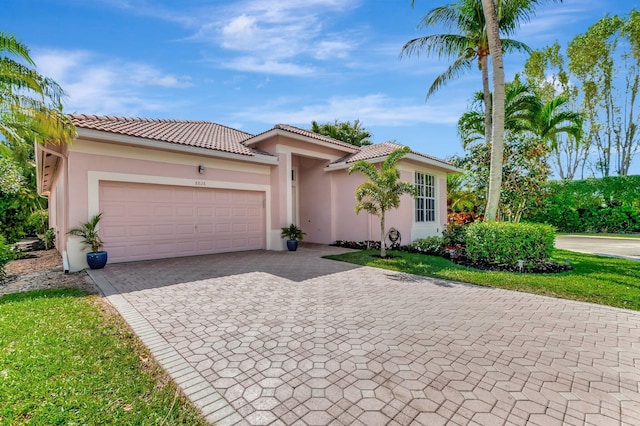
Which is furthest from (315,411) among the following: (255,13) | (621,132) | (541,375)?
(621,132)

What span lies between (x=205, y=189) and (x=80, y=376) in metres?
8.91

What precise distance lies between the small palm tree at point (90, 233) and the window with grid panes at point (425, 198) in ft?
41.6

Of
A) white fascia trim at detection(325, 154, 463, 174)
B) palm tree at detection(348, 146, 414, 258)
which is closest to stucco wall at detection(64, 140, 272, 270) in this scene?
white fascia trim at detection(325, 154, 463, 174)

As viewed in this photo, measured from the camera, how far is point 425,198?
14.9 m

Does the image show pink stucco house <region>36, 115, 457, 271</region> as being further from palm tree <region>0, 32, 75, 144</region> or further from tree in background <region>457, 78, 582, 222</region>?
tree in background <region>457, 78, 582, 222</region>

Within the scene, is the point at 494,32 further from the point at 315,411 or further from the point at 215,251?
the point at 215,251

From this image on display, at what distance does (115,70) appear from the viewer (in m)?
9.18

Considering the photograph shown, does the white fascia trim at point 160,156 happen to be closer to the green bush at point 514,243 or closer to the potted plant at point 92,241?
the potted plant at point 92,241

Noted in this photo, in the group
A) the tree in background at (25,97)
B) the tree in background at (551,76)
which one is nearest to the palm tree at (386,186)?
the tree in background at (25,97)

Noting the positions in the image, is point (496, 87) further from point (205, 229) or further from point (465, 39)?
point (205, 229)

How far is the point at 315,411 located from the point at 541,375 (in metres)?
2.49

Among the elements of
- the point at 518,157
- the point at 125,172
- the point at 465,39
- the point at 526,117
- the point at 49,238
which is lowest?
the point at 49,238

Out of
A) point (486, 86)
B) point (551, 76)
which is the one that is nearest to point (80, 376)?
point (486, 86)

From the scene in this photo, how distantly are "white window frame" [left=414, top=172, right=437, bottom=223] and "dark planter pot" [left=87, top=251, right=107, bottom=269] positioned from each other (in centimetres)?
1240
